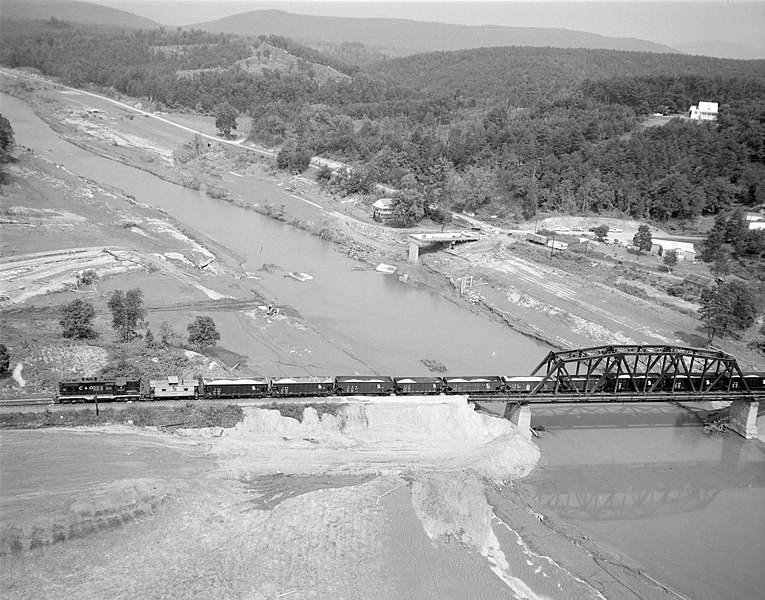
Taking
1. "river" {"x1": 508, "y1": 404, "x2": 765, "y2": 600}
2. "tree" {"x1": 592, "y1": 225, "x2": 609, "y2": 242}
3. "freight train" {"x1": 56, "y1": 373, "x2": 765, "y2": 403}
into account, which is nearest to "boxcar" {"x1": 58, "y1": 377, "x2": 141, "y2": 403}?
"freight train" {"x1": 56, "y1": 373, "x2": 765, "y2": 403}

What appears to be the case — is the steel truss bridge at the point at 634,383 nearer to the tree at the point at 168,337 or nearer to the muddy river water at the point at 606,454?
the muddy river water at the point at 606,454

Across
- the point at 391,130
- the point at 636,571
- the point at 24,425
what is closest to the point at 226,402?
the point at 24,425

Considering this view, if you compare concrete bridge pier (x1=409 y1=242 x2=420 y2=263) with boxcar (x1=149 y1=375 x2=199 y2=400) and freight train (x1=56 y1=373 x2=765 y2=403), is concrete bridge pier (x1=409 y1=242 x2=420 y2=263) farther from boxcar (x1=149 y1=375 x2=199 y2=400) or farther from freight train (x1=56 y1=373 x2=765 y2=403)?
boxcar (x1=149 y1=375 x2=199 y2=400)

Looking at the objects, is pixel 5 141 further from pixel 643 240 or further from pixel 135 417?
pixel 643 240

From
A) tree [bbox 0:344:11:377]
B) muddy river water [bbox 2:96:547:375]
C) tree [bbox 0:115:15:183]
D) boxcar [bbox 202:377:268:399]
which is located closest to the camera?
boxcar [bbox 202:377:268:399]

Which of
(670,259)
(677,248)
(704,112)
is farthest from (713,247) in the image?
(704,112)

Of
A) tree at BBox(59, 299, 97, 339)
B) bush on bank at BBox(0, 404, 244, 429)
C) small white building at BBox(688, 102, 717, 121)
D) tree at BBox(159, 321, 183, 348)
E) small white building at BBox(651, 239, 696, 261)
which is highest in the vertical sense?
small white building at BBox(688, 102, 717, 121)

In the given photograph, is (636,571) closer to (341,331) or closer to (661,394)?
(661,394)
